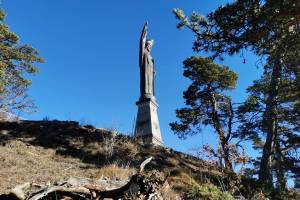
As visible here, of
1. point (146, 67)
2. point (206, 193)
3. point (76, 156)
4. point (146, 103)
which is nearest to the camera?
point (206, 193)

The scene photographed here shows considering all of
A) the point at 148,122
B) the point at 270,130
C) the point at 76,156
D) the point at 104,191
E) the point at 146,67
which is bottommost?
the point at 104,191

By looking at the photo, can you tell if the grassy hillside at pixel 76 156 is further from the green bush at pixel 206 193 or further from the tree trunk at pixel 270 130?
the tree trunk at pixel 270 130

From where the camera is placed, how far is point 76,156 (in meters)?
12.2

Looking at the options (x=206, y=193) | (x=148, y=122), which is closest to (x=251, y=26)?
(x=206, y=193)

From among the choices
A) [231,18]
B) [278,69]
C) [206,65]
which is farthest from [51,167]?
[206,65]

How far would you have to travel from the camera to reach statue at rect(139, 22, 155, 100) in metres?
20.1

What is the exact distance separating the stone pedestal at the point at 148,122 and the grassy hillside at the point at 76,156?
3.07 metres

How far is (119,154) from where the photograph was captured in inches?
492

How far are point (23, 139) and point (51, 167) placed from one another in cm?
324

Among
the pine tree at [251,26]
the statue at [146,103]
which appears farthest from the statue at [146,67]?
the pine tree at [251,26]

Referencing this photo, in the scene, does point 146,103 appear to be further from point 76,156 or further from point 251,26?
point 251,26

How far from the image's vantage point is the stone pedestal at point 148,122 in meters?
17.7

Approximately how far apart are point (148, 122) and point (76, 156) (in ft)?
21.2

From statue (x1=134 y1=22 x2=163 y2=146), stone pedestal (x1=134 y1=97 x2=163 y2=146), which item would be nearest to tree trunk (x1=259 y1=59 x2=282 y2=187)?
statue (x1=134 y1=22 x2=163 y2=146)
